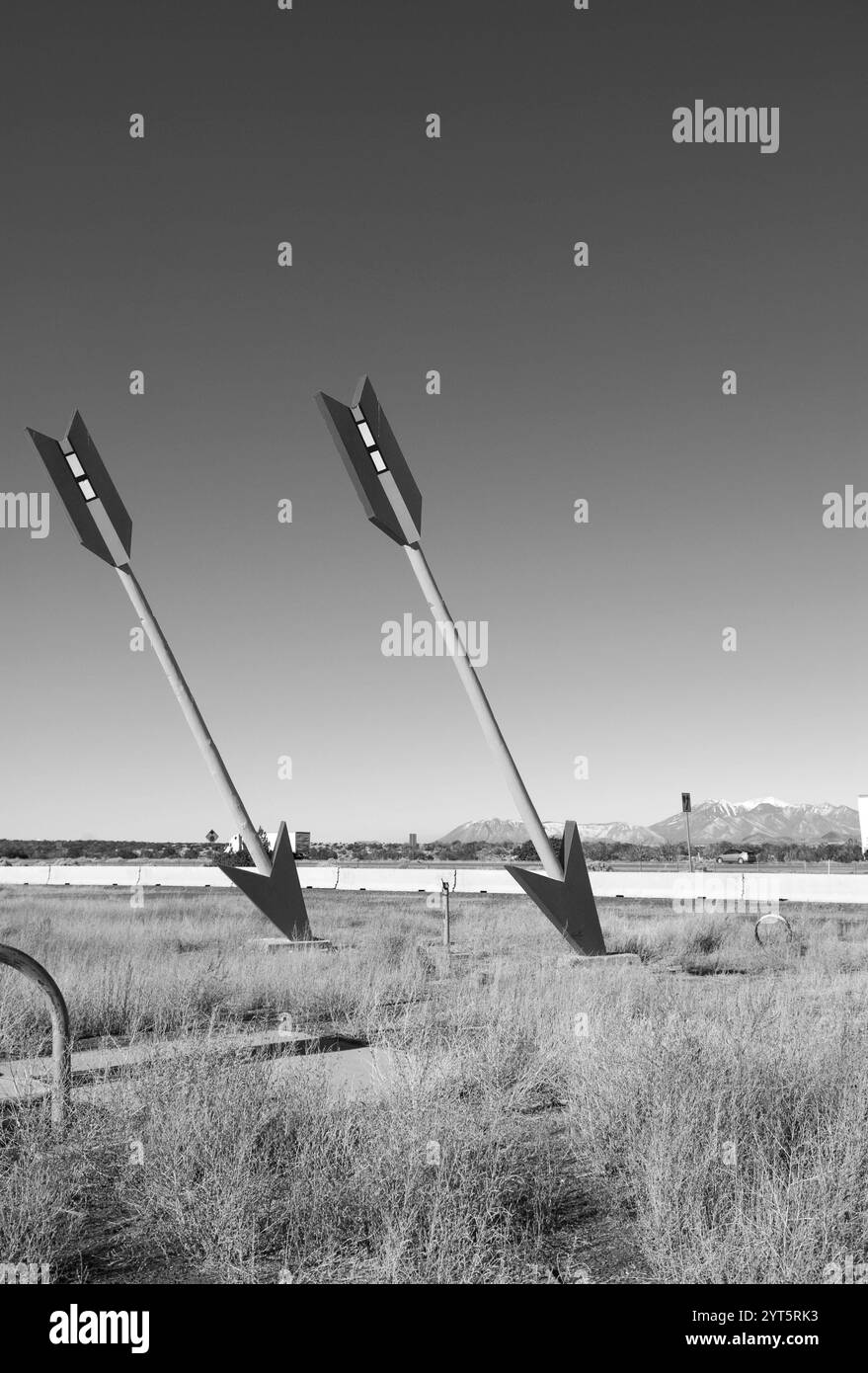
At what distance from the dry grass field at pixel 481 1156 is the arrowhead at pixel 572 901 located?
376 cm

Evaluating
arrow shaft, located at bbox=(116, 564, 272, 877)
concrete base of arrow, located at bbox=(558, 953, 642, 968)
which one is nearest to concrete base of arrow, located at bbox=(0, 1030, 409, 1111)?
concrete base of arrow, located at bbox=(558, 953, 642, 968)

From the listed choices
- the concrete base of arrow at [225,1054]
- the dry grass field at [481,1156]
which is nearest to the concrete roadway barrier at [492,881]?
the concrete base of arrow at [225,1054]

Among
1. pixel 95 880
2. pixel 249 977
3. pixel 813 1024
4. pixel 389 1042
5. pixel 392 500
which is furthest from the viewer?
pixel 95 880

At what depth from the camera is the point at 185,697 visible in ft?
54.9

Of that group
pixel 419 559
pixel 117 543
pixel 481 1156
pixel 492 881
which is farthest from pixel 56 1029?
pixel 492 881

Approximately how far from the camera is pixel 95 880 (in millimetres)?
41938

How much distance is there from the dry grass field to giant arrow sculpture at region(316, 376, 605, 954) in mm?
4192

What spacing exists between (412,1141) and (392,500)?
34.8 ft

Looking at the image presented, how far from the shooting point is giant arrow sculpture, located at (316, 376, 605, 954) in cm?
1351

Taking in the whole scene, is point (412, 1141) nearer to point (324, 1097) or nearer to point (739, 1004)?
point (324, 1097)

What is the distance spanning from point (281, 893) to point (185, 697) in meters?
3.63

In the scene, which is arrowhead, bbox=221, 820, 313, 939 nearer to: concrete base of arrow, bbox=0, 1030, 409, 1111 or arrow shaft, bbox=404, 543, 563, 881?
arrow shaft, bbox=404, 543, 563, 881

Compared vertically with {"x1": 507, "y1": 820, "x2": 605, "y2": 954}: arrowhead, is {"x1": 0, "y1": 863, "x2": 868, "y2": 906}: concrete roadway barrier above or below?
below

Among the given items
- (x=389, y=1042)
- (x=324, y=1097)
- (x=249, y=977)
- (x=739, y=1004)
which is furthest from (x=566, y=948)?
(x=324, y=1097)
